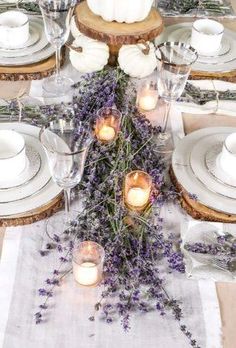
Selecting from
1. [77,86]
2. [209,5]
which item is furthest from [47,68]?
[209,5]

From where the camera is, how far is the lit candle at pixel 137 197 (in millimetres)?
996

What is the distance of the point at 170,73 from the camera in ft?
3.63

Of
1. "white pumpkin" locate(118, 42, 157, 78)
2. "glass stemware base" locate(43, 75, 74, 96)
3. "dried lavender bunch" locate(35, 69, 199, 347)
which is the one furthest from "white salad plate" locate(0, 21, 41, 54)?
"dried lavender bunch" locate(35, 69, 199, 347)

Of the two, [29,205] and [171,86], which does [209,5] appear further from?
[29,205]

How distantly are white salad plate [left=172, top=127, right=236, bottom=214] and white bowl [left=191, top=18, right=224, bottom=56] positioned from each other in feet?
1.00

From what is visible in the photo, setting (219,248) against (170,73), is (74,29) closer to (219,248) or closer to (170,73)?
(170,73)

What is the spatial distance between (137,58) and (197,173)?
40cm

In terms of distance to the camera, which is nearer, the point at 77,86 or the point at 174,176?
the point at 174,176

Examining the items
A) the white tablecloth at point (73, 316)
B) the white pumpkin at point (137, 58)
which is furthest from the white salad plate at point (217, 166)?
the white pumpkin at point (137, 58)

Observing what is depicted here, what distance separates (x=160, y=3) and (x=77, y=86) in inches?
20.1

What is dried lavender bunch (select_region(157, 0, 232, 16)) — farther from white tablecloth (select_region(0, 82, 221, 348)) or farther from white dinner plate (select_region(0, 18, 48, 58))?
white tablecloth (select_region(0, 82, 221, 348))

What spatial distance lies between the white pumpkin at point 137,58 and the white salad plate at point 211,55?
0.12 meters

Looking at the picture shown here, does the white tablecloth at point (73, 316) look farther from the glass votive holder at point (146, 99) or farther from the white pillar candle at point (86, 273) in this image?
the glass votive holder at point (146, 99)

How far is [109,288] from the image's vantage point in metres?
0.86
